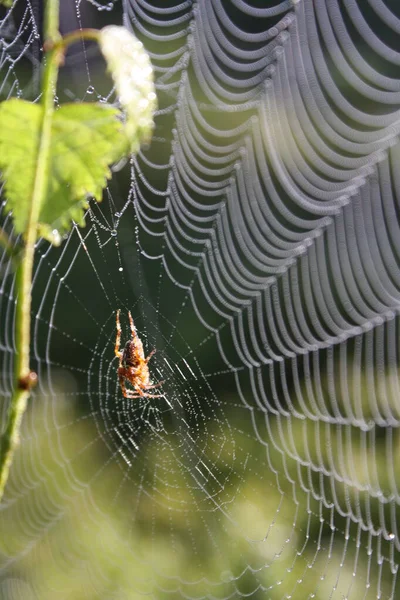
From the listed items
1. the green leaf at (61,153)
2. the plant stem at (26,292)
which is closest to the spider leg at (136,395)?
the green leaf at (61,153)

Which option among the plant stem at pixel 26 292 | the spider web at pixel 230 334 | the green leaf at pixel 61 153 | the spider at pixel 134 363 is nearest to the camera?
the plant stem at pixel 26 292

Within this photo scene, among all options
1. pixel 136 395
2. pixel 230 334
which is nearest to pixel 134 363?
pixel 136 395

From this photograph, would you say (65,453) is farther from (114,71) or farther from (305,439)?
(114,71)

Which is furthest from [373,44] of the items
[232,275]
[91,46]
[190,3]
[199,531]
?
[199,531]

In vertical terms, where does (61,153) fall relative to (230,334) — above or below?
above

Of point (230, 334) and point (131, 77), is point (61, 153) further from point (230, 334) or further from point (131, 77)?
point (230, 334)

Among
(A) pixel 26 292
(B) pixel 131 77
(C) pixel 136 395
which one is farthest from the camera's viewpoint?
(C) pixel 136 395

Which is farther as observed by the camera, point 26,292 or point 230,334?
point 230,334

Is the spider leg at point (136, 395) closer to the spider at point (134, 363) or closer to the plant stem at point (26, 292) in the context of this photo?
the spider at point (134, 363)
